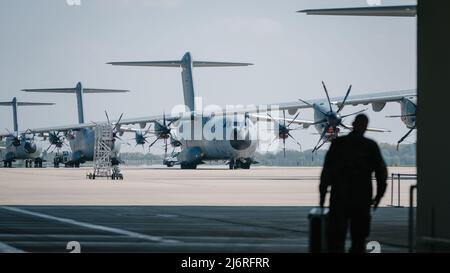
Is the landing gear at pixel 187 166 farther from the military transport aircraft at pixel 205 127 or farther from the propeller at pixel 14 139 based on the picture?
the propeller at pixel 14 139

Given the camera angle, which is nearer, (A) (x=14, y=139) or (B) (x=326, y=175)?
(B) (x=326, y=175)

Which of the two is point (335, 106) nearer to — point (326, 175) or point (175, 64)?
point (175, 64)

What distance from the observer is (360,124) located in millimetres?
10234

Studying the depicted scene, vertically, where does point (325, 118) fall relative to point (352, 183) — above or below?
above

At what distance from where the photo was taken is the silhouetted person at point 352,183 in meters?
9.91

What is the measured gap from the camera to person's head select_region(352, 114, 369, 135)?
33.5 feet

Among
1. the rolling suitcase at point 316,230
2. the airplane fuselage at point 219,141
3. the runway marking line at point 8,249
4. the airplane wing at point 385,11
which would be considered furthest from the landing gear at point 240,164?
the rolling suitcase at point 316,230

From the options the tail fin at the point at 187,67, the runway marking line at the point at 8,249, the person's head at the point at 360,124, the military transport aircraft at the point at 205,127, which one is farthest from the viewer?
the tail fin at the point at 187,67

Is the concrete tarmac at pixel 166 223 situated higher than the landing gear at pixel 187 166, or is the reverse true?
the concrete tarmac at pixel 166 223

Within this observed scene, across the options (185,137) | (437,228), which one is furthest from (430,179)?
(185,137)

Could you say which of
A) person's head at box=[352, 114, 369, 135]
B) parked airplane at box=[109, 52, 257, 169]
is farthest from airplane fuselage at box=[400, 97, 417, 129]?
person's head at box=[352, 114, 369, 135]

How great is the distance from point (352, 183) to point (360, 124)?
2.33 feet

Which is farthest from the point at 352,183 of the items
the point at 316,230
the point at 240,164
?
the point at 240,164
